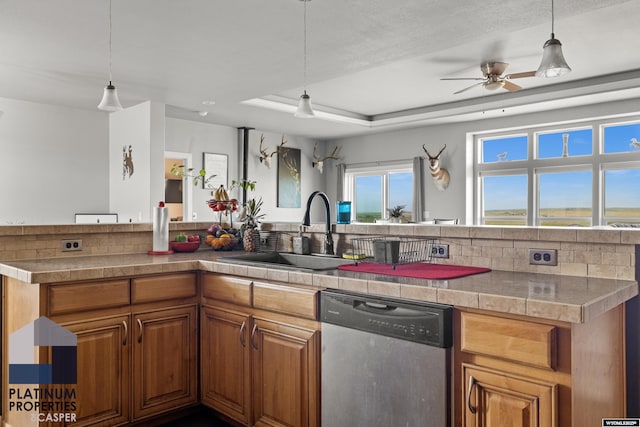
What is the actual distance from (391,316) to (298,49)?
8.94 ft

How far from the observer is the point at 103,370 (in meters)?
2.21

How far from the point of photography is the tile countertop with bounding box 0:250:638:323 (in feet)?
4.56

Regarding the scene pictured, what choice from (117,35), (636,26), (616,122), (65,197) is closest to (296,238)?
(117,35)

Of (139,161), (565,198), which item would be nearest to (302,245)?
(139,161)

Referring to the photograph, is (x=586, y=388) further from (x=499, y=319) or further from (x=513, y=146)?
(x=513, y=146)

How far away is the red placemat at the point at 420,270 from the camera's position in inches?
74.4

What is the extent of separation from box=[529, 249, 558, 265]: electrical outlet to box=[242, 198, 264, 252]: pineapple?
5.50 feet

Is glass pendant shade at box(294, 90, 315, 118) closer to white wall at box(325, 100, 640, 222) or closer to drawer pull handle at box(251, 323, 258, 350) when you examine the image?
drawer pull handle at box(251, 323, 258, 350)

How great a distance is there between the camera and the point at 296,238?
286 cm

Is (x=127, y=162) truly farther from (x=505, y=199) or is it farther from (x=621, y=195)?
(x=621, y=195)

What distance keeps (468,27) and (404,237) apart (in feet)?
5.93

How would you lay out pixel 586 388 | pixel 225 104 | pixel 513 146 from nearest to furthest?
pixel 586 388 < pixel 225 104 < pixel 513 146

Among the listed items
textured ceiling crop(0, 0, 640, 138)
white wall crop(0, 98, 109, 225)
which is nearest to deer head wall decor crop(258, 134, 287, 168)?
textured ceiling crop(0, 0, 640, 138)

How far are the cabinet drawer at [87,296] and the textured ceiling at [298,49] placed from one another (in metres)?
1.77
